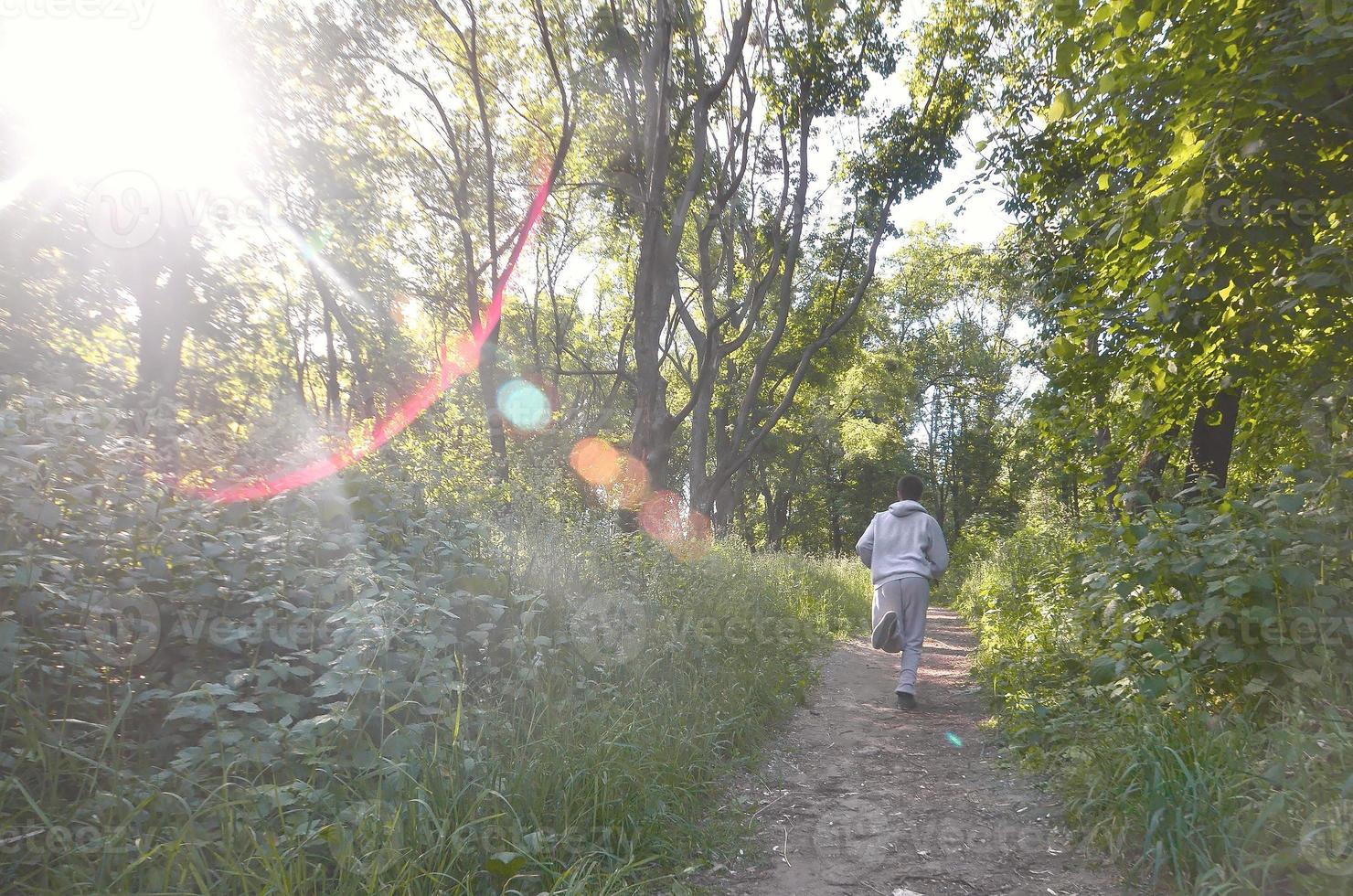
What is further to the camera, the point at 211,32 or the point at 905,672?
the point at 211,32

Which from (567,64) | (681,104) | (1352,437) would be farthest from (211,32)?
(1352,437)

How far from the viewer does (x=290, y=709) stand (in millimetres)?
2686

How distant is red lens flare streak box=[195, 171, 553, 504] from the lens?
4418 millimetres

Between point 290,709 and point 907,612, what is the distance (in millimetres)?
5432

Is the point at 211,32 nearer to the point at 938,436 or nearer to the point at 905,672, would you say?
the point at 905,672

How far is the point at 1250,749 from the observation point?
2973 millimetres

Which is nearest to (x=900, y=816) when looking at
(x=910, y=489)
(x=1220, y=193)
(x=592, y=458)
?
(x=910, y=489)

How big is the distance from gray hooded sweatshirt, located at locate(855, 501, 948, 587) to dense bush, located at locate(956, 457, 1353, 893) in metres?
2.12

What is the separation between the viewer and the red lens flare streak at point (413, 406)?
442 cm

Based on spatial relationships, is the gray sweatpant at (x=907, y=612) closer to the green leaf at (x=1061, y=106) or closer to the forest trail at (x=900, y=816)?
the forest trail at (x=900, y=816)

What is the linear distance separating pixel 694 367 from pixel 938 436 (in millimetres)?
22130

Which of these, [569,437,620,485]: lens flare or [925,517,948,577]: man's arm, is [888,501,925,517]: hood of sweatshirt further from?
[569,437,620,485]: lens flare

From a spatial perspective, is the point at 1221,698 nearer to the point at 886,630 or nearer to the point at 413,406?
the point at 886,630

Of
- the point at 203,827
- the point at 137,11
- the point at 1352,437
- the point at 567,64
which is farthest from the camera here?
the point at 567,64
